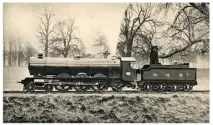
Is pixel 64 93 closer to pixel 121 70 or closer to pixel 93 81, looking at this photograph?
pixel 93 81

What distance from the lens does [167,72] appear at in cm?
1667

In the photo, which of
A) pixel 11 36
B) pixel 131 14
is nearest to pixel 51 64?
pixel 11 36

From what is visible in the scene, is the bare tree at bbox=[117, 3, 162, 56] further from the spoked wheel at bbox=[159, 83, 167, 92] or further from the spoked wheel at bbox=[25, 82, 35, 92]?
the spoked wheel at bbox=[25, 82, 35, 92]

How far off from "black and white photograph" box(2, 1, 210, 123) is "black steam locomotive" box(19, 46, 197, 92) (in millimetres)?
38

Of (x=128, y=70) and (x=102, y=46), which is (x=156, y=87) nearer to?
(x=128, y=70)

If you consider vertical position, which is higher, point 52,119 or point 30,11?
point 30,11

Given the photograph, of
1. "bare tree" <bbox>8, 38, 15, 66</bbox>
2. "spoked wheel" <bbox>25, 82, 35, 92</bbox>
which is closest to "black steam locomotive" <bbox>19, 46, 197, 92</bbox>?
"spoked wheel" <bbox>25, 82, 35, 92</bbox>

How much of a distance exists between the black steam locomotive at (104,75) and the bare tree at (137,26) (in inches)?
19.3

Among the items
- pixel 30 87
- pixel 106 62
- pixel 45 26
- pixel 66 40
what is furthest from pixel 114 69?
pixel 30 87

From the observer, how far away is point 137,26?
17.0m

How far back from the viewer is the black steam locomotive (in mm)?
16312

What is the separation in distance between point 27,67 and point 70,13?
2.66 meters

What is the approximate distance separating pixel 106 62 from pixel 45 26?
273 cm

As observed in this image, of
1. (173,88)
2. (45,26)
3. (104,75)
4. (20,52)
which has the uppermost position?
(45,26)
